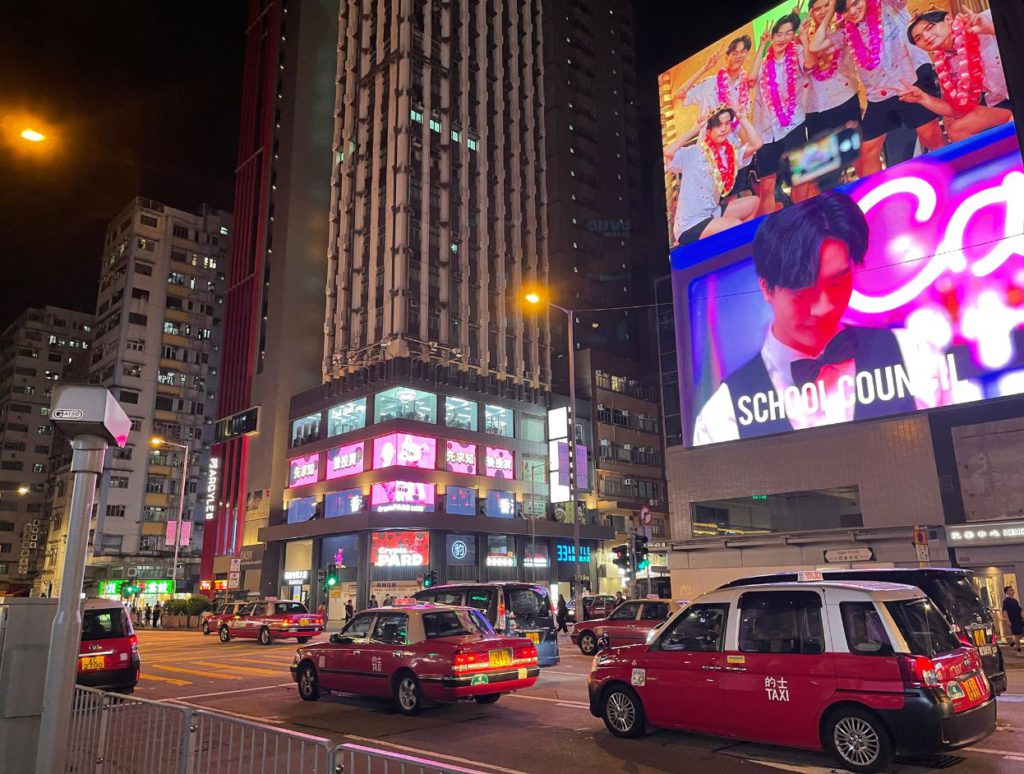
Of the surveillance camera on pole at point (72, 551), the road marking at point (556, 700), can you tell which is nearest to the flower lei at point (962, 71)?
the road marking at point (556, 700)

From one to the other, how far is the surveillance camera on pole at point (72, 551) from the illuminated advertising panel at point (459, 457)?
46313 mm

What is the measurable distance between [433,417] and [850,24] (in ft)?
116

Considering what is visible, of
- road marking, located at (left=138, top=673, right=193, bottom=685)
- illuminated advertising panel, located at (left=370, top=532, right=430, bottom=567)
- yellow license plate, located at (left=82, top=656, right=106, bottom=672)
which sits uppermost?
illuminated advertising panel, located at (left=370, top=532, right=430, bottom=567)

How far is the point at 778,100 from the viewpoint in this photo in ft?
107

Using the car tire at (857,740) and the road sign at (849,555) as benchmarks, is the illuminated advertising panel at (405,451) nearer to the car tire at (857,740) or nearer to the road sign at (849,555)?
the road sign at (849,555)

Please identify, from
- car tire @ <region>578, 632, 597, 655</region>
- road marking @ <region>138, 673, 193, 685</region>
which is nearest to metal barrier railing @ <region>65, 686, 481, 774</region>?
road marking @ <region>138, 673, 193, 685</region>

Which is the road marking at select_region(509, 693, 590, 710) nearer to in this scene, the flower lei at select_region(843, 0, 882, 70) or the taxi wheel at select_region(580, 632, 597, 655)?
the taxi wheel at select_region(580, 632, 597, 655)

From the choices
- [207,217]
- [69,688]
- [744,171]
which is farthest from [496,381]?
[207,217]

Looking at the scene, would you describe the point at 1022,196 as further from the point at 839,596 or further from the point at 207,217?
the point at 207,217

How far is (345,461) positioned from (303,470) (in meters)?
6.08

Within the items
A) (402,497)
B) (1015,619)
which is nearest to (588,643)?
(1015,619)

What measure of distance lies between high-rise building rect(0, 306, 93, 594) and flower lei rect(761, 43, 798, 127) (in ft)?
334

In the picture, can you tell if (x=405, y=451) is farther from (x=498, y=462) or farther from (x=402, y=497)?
(x=498, y=462)

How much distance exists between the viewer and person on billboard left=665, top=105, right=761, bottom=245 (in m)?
33.8
